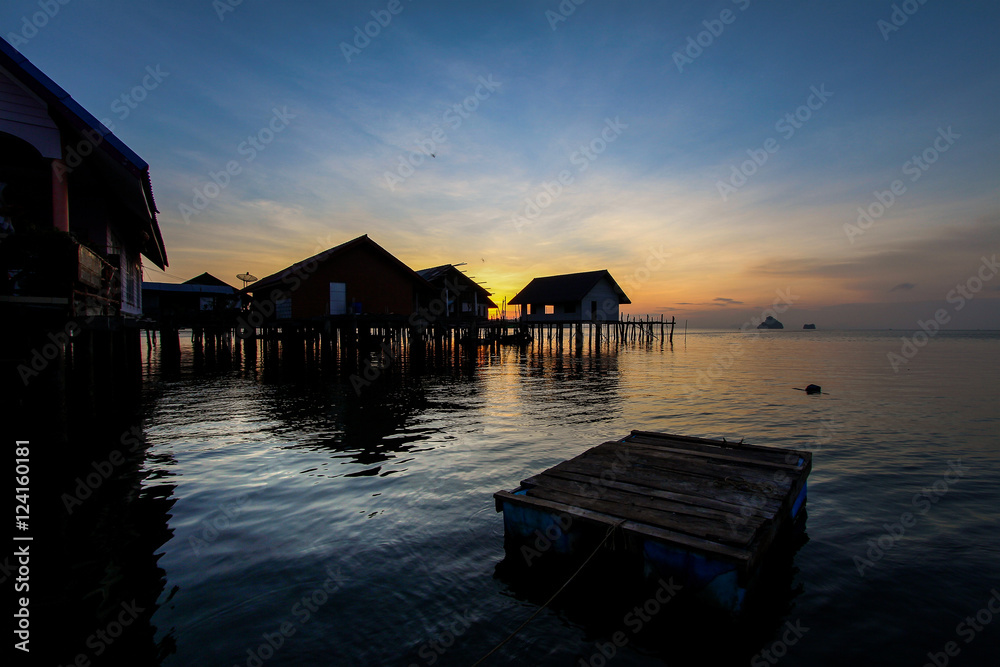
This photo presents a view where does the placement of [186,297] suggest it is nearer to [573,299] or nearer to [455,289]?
[455,289]

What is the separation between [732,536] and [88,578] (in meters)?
6.20

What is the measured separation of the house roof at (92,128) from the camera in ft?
29.1

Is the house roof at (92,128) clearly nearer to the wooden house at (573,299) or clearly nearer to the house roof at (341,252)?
the house roof at (341,252)

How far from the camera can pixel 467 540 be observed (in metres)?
5.92

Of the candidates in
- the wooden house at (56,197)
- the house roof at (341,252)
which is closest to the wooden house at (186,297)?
the house roof at (341,252)

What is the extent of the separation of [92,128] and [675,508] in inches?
477

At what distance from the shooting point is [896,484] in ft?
27.9

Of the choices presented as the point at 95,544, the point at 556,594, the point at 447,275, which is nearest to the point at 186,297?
the point at 447,275

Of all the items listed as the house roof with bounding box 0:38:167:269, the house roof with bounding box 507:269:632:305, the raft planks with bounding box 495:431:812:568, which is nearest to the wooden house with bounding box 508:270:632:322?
the house roof with bounding box 507:269:632:305

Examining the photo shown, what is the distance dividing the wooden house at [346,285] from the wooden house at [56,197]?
39.9ft

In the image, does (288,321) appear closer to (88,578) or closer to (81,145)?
(81,145)

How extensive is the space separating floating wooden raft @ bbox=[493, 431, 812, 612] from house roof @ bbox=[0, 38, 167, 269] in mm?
10622

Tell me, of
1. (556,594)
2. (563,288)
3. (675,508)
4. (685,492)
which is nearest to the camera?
(556,594)

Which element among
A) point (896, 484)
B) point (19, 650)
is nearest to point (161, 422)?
point (19, 650)
